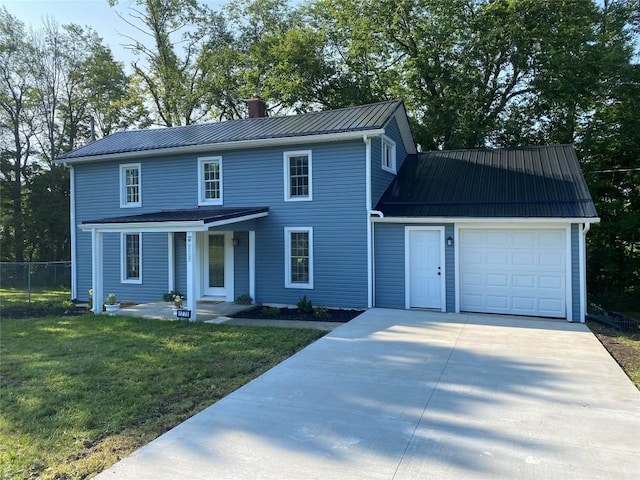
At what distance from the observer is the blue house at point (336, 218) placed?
35.0 feet

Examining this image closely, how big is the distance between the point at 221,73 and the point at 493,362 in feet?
81.8

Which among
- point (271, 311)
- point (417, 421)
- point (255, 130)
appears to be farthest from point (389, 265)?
point (417, 421)

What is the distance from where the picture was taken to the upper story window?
1300cm

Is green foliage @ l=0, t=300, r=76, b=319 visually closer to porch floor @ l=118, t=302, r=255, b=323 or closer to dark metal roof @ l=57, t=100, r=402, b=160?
porch floor @ l=118, t=302, r=255, b=323

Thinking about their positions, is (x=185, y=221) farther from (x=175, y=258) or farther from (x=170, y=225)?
(x=175, y=258)

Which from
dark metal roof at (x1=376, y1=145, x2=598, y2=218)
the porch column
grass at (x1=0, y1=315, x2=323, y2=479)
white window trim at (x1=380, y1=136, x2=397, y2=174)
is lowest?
grass at (x1=0, y1=315, x2=323, y2=479)

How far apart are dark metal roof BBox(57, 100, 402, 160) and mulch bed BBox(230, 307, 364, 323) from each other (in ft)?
15.0

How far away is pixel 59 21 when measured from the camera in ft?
93.0

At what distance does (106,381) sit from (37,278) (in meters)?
15.3

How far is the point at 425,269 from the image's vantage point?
A: 1143 centimetres

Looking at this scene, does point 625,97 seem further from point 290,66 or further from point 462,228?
point 290,66

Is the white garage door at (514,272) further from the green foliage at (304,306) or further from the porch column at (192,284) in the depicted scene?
the porch column at (192,284)

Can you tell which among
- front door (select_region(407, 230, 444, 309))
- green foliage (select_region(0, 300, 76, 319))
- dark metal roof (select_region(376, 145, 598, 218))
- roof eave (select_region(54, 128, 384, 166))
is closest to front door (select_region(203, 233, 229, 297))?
roof eave (select_region(54, 128, 384, 166))

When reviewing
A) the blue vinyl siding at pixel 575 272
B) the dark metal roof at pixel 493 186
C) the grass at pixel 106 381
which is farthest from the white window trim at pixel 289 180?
the blue vinyl siding at pixel 575 272
